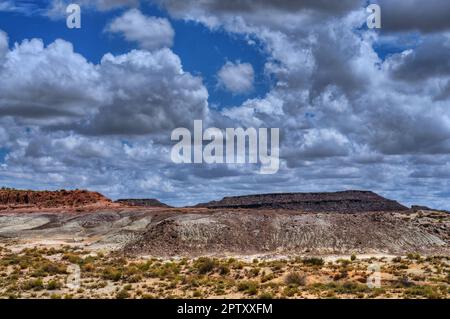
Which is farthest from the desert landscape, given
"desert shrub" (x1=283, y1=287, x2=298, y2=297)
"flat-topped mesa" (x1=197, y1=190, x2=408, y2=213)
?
"flat-topped mesa" (x1=197, y1=190, x2=408, y2=213)

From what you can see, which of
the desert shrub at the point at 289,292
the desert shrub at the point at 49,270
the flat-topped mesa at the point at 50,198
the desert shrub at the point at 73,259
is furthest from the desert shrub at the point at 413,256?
the flat-topped mesa at the point at 50,198

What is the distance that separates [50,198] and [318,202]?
2972 inches

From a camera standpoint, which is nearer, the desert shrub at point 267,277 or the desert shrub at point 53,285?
the desert shrub at point 53,285

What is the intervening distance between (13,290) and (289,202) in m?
149

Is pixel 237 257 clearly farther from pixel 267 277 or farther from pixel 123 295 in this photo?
pixel 123 295

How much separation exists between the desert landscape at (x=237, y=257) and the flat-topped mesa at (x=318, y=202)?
8449 centimetres

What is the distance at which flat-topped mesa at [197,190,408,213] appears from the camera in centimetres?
16075

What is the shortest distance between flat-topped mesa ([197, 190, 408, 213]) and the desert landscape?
277 feet

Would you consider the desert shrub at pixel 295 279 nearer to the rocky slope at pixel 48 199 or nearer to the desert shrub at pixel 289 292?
the desert shrub at pixel 289 292

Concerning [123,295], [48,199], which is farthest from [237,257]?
[48,199]

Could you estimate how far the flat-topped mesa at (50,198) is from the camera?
436 feet

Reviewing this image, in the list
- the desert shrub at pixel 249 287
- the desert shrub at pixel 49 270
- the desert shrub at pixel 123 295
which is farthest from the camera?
the desert shrub at pixel 49 270
